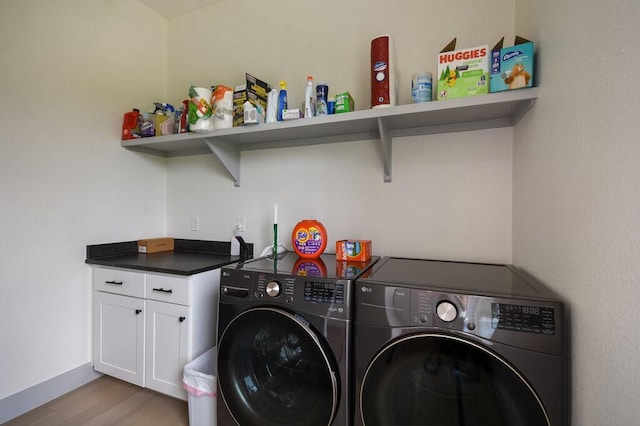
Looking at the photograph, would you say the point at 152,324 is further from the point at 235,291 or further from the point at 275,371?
the point at 275,371

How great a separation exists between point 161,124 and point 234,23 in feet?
3.07

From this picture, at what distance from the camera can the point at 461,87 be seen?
1244 mm

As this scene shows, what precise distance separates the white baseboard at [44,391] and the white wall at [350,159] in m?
1.07

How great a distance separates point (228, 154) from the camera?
1984 mm

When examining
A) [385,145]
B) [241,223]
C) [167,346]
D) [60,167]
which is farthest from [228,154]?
[167,346]

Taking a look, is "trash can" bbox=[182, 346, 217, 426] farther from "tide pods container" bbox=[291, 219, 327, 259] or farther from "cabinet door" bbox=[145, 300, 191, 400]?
"tide pods container" bbox=[291, 219, 327, 259]

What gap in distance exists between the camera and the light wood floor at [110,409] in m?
1.52

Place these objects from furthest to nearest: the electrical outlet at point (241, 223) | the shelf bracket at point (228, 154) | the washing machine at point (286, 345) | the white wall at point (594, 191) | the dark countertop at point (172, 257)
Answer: the electrical outlet at point (241, 223)
the shelf bracket at point (228, 154)
the dark countertop at point (172, 257)
the washing machine at point (286, 345)
the white wall at point (594, 191)

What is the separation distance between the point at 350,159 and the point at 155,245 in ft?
5.38

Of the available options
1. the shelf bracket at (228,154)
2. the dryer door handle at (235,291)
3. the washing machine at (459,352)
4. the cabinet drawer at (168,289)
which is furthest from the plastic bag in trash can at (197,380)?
the shelf bracket at (228,154)

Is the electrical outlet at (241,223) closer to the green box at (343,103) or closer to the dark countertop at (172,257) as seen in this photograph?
the dark countertop at (172,257)

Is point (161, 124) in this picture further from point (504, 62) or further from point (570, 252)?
point (570, 252)

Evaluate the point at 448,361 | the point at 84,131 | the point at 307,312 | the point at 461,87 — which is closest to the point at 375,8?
the point at 461,87

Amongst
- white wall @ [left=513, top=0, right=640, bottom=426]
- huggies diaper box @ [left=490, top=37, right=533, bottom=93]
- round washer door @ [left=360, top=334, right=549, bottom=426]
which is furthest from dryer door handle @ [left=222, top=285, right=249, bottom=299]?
huggies diaper box @ [left=490, top=37, right=533, bottom=93]
